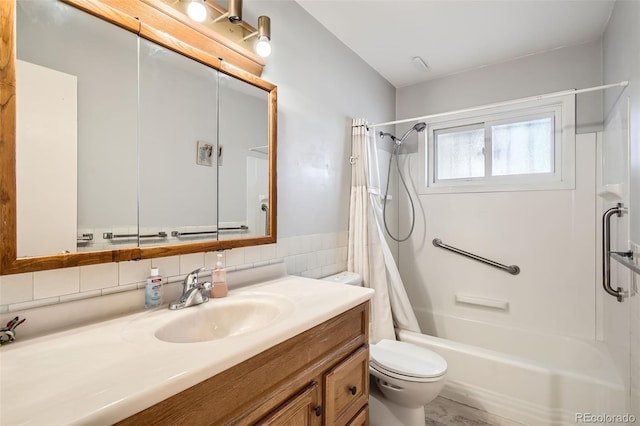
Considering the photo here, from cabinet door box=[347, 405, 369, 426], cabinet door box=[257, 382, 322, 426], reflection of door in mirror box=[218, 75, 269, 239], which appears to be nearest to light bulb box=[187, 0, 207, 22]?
reflection of door in mirror box=[218, 75, 269, 239]

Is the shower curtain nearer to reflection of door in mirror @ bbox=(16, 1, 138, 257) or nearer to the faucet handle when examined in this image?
the faucet handle

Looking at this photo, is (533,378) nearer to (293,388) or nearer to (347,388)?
(347,388)

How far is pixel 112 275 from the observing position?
0.96 meters

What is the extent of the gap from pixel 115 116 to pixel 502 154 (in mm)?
2616

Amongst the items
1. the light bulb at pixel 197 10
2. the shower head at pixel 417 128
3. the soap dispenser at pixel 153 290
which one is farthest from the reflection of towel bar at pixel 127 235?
the shower head at pixel 417 128

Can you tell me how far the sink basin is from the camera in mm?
975

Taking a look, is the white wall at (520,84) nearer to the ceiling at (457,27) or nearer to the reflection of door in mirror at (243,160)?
the ceiling at (457,27)

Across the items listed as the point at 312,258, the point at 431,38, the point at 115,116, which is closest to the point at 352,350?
the point at 312,258

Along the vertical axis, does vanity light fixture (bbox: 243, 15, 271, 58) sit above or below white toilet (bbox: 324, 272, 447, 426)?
above

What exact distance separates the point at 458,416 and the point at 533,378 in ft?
1.63

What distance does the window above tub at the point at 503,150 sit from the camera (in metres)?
2.15

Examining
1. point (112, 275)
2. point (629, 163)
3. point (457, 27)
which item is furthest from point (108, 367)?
point (457, 27)

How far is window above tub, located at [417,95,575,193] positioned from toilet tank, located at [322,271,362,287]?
1187 mm

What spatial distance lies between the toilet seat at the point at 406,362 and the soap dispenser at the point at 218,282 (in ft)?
3.00
